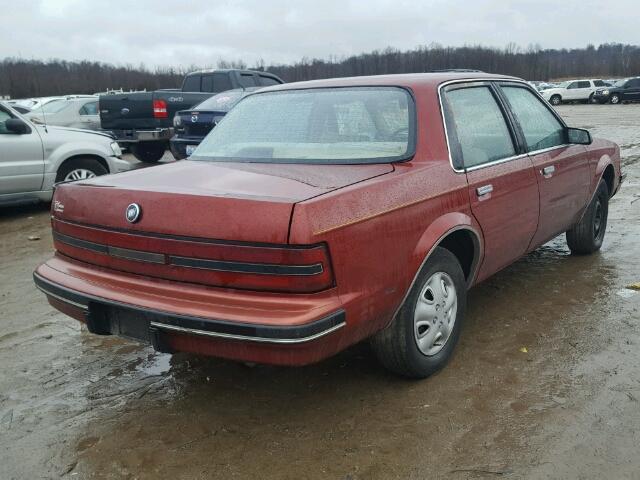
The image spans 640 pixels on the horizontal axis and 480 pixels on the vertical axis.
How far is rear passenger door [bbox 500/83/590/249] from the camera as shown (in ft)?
14.0

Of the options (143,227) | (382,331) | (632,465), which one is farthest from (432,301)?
(143,227)

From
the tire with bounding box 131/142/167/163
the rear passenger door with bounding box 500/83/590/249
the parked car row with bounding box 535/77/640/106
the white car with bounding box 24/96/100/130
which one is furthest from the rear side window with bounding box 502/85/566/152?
the parked car row with bounding box 535/77/640/106

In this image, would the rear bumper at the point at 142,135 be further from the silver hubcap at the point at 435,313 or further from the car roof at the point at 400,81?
the silver hubcap at the point at 435,313

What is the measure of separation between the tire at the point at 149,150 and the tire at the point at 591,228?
31.4ft

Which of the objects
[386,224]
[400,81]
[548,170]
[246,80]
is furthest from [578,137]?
[246,80]

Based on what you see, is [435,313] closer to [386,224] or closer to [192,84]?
[386,224]

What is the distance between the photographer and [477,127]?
383cm

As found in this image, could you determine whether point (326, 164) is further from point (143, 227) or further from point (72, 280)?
point (72, 280)

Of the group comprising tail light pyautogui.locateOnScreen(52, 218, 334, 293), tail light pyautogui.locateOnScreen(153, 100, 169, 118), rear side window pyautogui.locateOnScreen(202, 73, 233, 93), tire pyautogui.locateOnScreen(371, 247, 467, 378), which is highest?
rear side window pyautogui.locateOnScreen(202, 73, 233, 93)

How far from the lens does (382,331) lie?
3096 millimetres

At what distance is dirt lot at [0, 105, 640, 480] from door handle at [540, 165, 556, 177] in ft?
3.03

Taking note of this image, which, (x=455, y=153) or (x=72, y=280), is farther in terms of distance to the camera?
(x=455, y=153)

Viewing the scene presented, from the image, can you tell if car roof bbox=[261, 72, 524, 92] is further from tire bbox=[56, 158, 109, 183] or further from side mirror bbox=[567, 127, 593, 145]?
tire bbox=[56, 158, 109, 183]

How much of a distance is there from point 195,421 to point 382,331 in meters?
1.01
